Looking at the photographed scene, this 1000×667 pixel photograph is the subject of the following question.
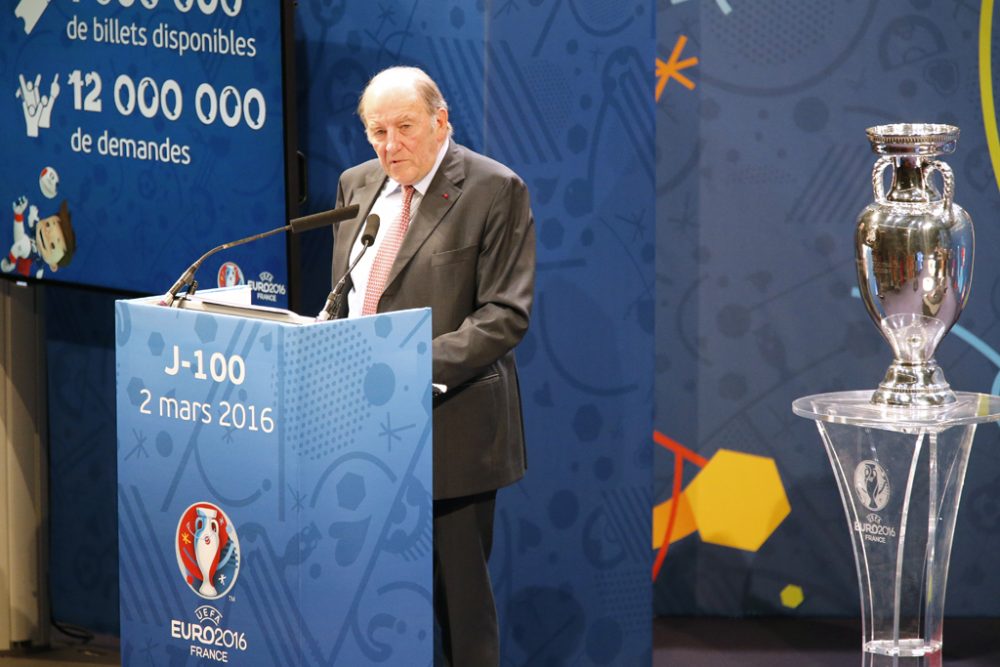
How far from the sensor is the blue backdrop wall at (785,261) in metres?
4.79

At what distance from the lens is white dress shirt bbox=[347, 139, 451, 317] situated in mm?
3402

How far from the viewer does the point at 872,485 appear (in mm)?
3539

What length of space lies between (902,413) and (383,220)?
128 centimetres

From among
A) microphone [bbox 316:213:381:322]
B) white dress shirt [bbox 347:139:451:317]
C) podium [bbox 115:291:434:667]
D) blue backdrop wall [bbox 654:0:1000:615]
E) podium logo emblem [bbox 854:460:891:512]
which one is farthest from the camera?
blue backdrop wall [bbox 654:0:1000:615]

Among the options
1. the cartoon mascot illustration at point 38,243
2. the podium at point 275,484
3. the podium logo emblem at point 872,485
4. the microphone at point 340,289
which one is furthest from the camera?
the cartoon mascot illustration at point 38,243

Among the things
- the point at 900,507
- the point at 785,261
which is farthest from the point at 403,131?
the point at 785,261

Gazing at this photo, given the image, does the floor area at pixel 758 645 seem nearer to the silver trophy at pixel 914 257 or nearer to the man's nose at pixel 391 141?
the silver trophy at pixel 914 257

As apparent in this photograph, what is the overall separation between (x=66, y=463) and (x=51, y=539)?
288mm

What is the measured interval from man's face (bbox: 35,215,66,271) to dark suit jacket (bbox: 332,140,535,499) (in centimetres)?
146

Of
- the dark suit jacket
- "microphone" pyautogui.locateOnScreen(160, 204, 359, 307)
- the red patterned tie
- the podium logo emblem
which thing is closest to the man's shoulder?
the dark suit jacket

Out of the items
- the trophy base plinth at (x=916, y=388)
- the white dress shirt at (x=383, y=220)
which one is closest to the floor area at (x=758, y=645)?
the trophy base plinth at (x=916, y=388)

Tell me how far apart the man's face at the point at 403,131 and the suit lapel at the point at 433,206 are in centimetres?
4

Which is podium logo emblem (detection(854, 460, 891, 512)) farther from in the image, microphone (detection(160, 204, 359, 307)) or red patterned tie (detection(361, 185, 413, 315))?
microphone (detection(160, 204, 359, 307))

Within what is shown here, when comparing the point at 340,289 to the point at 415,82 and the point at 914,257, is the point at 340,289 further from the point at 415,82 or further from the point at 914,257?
the point at 914,257
